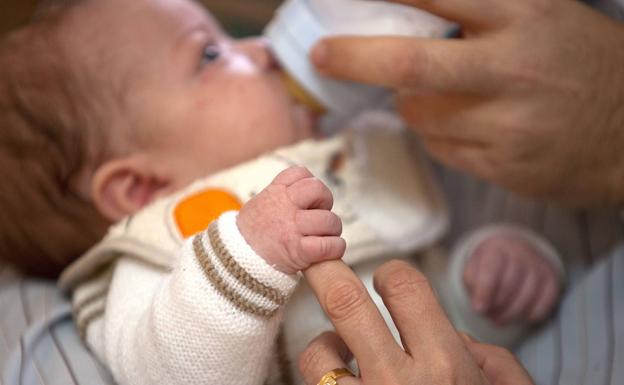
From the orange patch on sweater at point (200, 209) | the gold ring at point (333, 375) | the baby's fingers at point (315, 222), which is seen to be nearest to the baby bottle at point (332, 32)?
the orange patch on sweater at point (200, 209)

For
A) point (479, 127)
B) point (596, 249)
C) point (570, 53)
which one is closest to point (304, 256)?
point (479, 127)

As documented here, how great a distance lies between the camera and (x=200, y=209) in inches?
32.0

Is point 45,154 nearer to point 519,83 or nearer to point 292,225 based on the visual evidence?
point 292,225

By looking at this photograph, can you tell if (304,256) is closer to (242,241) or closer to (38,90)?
(242,241)

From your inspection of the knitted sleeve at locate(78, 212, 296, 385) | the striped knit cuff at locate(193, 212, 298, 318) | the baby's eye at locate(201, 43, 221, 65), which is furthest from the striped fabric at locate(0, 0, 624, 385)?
the baby's eye at locate(201, 43, 221, 65)

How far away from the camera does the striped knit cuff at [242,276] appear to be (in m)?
0.63

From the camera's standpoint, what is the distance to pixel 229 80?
38.3 inches

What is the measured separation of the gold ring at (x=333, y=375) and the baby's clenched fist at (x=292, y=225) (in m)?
0.10

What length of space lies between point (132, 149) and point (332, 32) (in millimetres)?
320

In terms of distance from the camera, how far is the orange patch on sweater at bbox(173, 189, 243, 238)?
0.80 m

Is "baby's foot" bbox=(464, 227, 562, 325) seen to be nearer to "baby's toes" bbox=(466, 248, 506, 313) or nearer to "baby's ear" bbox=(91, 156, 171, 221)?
"baby's toes" bbox=(466, 248, 506, 313)

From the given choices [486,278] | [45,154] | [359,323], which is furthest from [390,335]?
[45,154]

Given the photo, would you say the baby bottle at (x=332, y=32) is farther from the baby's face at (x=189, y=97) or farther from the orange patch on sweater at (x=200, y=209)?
the orange patch on sweater at (x=200, y=209)

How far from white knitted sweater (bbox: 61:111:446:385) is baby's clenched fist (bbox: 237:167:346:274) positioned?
1 centimetres
